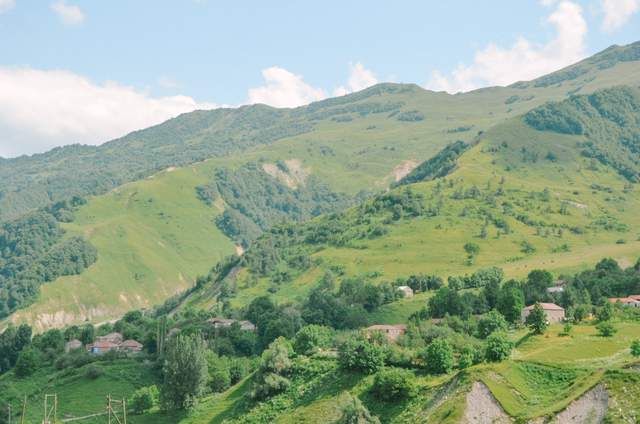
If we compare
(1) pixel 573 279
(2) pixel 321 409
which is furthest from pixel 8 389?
(1) pixel 573 279

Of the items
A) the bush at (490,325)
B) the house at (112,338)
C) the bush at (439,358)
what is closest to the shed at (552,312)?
the bush at (490,325)

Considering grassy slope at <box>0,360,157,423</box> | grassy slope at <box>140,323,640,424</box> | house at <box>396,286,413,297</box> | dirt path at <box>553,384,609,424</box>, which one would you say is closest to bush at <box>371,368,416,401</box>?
grassy slope at <box>140,323,640,424</box>

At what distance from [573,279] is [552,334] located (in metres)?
61.6

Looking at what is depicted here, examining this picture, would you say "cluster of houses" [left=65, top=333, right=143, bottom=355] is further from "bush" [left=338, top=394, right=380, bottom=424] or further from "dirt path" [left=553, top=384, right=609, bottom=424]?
"dirt path" [left=553, top=384, right=609, bottom=424]

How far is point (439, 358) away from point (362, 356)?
26.9 ft

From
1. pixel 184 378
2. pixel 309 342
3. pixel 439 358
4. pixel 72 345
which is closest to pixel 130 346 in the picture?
pixel 72 345

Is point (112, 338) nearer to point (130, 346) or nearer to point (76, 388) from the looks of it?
point (130, 346)

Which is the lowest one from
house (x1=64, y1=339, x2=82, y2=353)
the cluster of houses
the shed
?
the shed

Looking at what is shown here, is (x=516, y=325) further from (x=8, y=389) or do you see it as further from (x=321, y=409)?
(x=8, y=389)

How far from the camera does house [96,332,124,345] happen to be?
15091 cm

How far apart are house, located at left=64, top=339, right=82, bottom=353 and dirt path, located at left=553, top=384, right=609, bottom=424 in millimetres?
106686

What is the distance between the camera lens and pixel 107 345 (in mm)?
144625

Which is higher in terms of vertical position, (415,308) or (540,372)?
(540,372)

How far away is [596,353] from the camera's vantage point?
69.4 m
